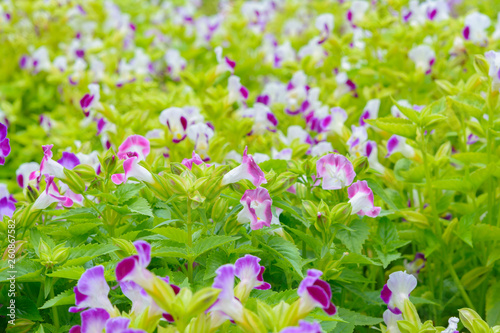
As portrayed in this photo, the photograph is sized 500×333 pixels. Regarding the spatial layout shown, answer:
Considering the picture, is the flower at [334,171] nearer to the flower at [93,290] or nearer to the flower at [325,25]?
the flower at [93,290]

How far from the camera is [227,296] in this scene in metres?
0.88

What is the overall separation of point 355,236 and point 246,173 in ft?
1.06

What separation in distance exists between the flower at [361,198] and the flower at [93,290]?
58 centimetres

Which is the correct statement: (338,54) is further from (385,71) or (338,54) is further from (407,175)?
(407,175)

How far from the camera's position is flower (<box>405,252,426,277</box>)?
5.51 feet

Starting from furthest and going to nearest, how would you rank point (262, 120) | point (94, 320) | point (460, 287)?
point (262, 120) < point (460, 287) < point (94, 320)

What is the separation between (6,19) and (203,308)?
3.36 m

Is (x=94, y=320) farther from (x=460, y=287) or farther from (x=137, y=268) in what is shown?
(x=460, y=287)

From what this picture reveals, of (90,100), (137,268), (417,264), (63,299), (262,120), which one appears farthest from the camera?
(262,120)

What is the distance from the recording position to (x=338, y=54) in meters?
2.69

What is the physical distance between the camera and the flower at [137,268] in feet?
2.72

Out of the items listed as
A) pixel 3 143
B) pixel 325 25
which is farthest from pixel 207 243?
pixel 325 25

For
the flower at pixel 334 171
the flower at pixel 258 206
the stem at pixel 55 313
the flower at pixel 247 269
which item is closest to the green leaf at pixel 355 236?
the flower at pixel 334 171

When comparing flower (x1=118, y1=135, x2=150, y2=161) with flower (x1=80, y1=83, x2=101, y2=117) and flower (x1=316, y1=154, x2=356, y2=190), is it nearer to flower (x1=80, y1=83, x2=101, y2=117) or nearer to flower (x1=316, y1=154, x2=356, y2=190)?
flower (x1=316, y1=154, x2=356, y2=190)
